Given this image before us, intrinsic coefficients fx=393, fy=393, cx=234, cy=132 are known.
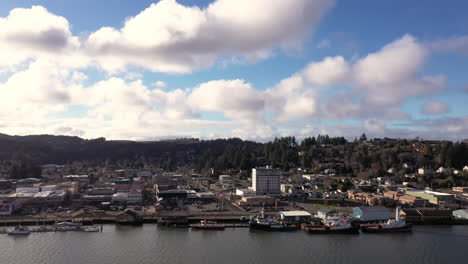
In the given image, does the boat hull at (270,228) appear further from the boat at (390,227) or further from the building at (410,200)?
the building at (410,200)

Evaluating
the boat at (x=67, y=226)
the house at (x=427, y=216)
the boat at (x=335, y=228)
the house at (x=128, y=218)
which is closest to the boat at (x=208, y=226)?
the house at (x=128, y=218)

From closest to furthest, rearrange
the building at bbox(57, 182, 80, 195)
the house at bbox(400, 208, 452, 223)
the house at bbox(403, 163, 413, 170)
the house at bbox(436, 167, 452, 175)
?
the house at bbox(400, 208, 452, 223) → the building at bbox(57, 182, 80, 195) → the house at bbox(436, 167, 452, 175) → the house at bbox(403, 163, 413, 170)

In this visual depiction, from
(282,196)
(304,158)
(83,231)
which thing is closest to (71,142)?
(304,158)

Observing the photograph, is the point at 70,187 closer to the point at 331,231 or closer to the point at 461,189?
the point at 331,231

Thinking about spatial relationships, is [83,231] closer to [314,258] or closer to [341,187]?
[314,258]

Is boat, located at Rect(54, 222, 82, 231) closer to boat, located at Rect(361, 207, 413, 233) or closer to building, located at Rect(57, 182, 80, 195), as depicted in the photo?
building, located at Rect(57, 182, 80, 195)

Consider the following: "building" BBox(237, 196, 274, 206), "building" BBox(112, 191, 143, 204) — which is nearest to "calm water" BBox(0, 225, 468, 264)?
"building" BBox(237, 196, 274, 206)
